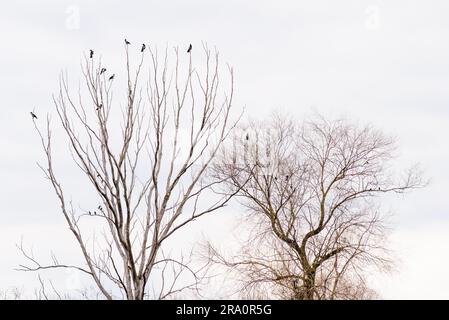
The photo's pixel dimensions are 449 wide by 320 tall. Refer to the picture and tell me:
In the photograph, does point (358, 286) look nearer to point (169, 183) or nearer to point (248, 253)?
point (248, 253)

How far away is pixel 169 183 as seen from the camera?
683cm

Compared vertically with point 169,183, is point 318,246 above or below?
above

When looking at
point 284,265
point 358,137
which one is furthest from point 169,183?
point 358,137

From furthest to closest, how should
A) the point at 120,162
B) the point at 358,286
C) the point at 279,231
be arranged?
1. the point at 279,231
2. the point at 358,286
3. the point at 120,162
